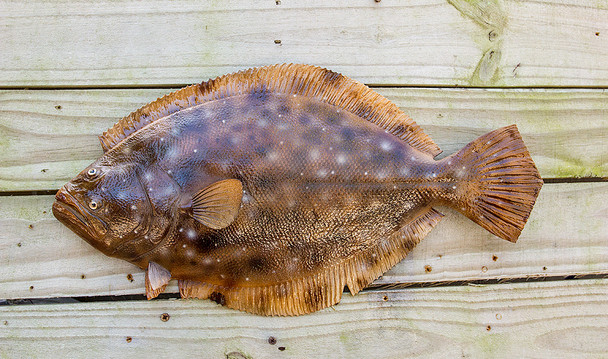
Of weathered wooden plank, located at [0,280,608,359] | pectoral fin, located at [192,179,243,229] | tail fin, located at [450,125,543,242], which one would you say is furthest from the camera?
weathered wooden plank, located at [0,280,608,359]

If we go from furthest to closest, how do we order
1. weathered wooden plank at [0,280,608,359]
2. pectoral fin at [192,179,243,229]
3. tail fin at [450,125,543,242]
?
weathered wooden plank at [0,280,608,359]
tail fin at [450,125,543,242]
pectoral fin at [192,179,243,229]

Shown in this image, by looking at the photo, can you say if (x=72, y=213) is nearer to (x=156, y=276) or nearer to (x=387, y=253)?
(x=156, y=276)

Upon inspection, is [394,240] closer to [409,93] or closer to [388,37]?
[409,93]

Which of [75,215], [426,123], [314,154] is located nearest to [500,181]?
[426,123]

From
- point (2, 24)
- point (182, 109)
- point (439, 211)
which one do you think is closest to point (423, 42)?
point (439, 211)

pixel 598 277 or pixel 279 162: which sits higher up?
pixel 279 162

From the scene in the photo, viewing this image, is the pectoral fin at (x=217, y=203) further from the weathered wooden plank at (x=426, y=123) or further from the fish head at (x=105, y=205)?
the weathered wooden plank at (x=426, y=123)

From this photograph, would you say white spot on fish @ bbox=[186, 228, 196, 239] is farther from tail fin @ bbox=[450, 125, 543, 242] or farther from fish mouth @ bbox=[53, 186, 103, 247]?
tail fin @ bbox=[450, 125, 543, 242]

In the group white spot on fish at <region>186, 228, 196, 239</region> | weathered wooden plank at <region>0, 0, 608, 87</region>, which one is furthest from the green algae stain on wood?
white spot on fish at <region>186, 228, 196, 239</region>
